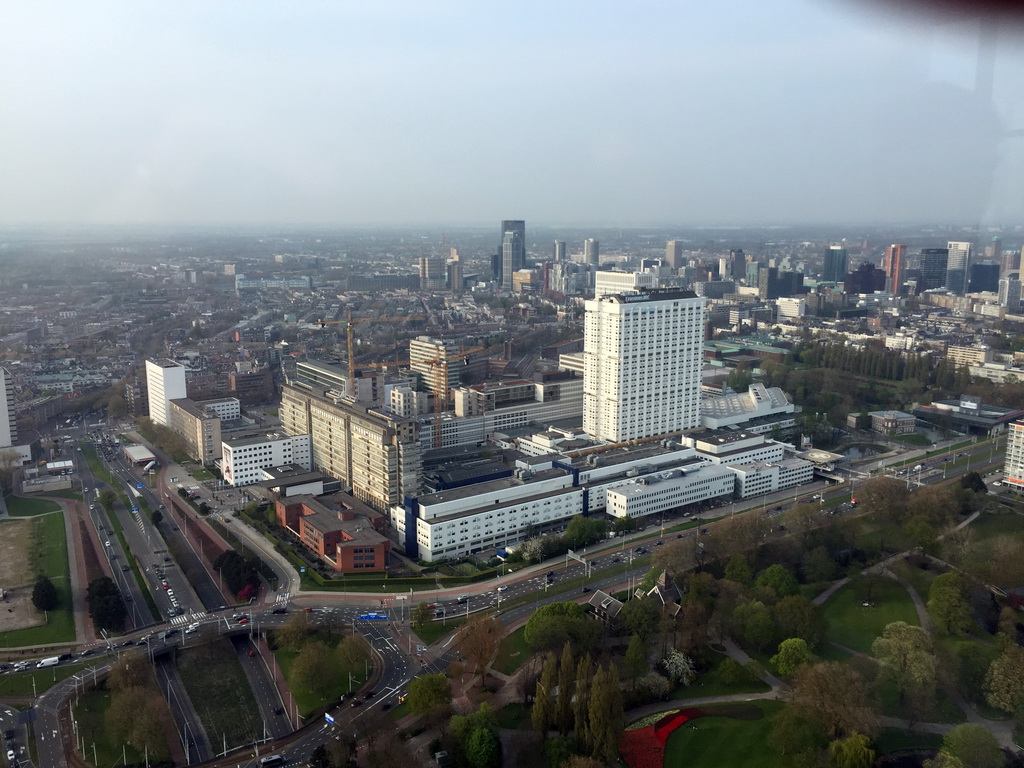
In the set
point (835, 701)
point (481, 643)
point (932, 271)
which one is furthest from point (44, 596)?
point (932, 271)

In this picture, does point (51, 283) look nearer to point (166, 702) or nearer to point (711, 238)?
point (166, 702)

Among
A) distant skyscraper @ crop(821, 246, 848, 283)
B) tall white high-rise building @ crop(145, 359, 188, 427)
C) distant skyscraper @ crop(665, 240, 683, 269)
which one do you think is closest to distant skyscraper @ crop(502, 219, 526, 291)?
distant skyscraper @ crop(665, 240, 683, 269)

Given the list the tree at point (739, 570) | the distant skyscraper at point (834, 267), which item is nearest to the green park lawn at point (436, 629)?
the tree at point (739, 570)

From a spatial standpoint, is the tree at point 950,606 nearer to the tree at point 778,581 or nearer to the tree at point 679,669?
the tree at point 778,581

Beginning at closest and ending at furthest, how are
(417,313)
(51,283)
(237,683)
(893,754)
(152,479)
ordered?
(893,754) → (237,683) → (152,479) → (51,283) → (417,313)

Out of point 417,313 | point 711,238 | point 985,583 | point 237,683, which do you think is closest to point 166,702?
point 237,683

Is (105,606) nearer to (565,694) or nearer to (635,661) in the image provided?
(565,694)
